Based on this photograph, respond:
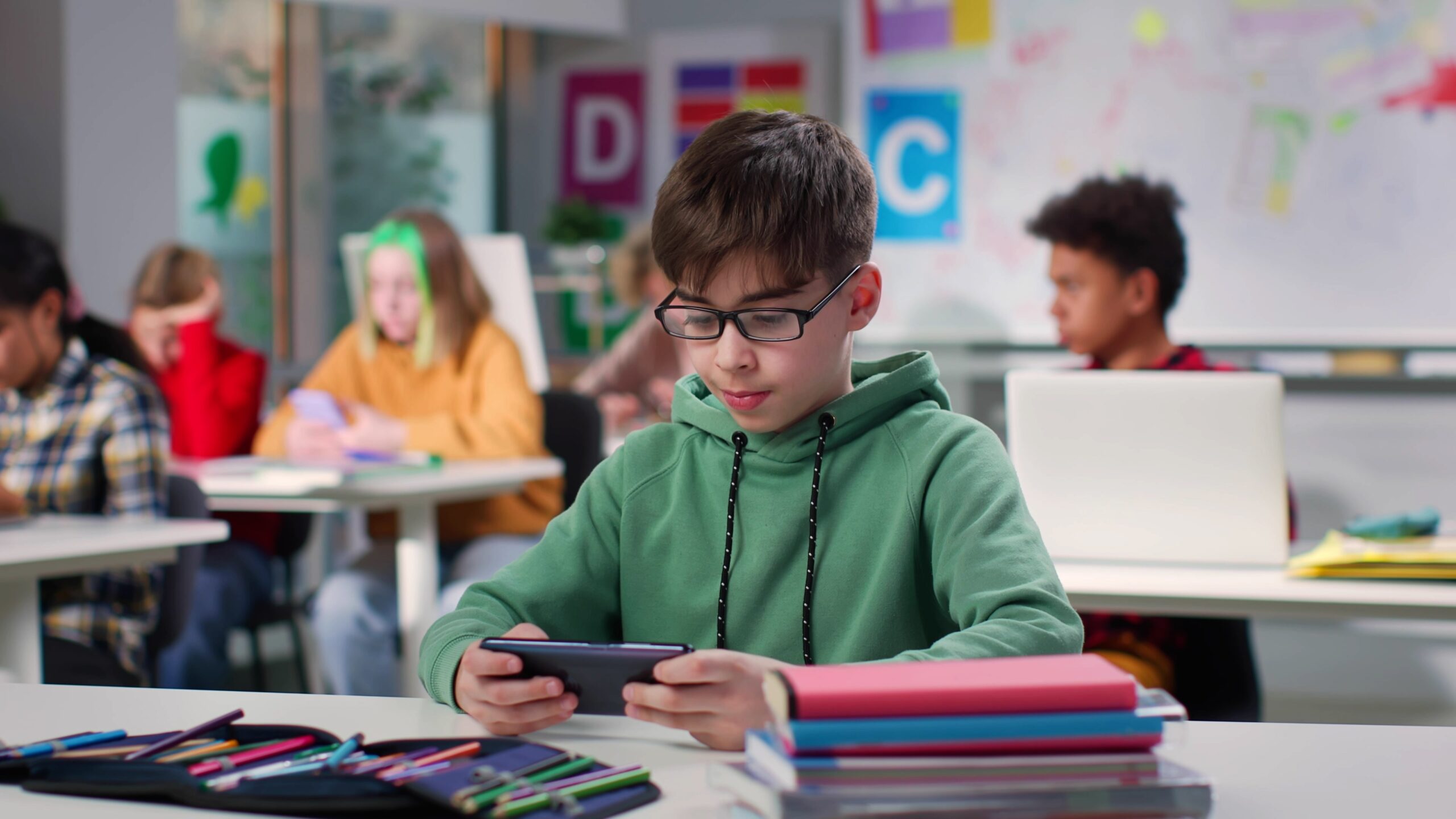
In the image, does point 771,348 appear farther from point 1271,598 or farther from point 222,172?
point 222,172

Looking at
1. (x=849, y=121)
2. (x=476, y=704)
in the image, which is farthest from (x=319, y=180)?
(x=476, y=704)

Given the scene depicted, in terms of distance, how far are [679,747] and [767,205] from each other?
431mm

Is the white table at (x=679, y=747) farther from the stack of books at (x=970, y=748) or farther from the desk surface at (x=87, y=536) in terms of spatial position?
the desk surface at (x=87, y=536)

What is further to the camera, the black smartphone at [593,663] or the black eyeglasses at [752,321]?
the black eyeglasses at [752,321]

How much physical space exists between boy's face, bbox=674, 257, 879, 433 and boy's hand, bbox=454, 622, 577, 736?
0.29 m

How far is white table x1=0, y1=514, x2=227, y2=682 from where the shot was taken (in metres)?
1.90

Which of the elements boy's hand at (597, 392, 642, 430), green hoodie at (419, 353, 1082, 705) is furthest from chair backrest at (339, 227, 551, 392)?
green hoodie at (419, 353, 1082, 705)

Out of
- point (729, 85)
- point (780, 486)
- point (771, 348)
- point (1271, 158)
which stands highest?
point (729, 85)

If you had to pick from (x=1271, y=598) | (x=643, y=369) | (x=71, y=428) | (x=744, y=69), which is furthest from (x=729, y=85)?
(x=1271, y=598)

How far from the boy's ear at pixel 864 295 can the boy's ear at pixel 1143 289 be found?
1.39 metres

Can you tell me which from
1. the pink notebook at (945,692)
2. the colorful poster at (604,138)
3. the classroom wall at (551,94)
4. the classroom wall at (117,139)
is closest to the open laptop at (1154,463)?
the pink notebook at (945,692)

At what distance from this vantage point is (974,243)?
4.53m

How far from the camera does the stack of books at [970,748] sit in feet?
2.22

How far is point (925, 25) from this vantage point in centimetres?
459
